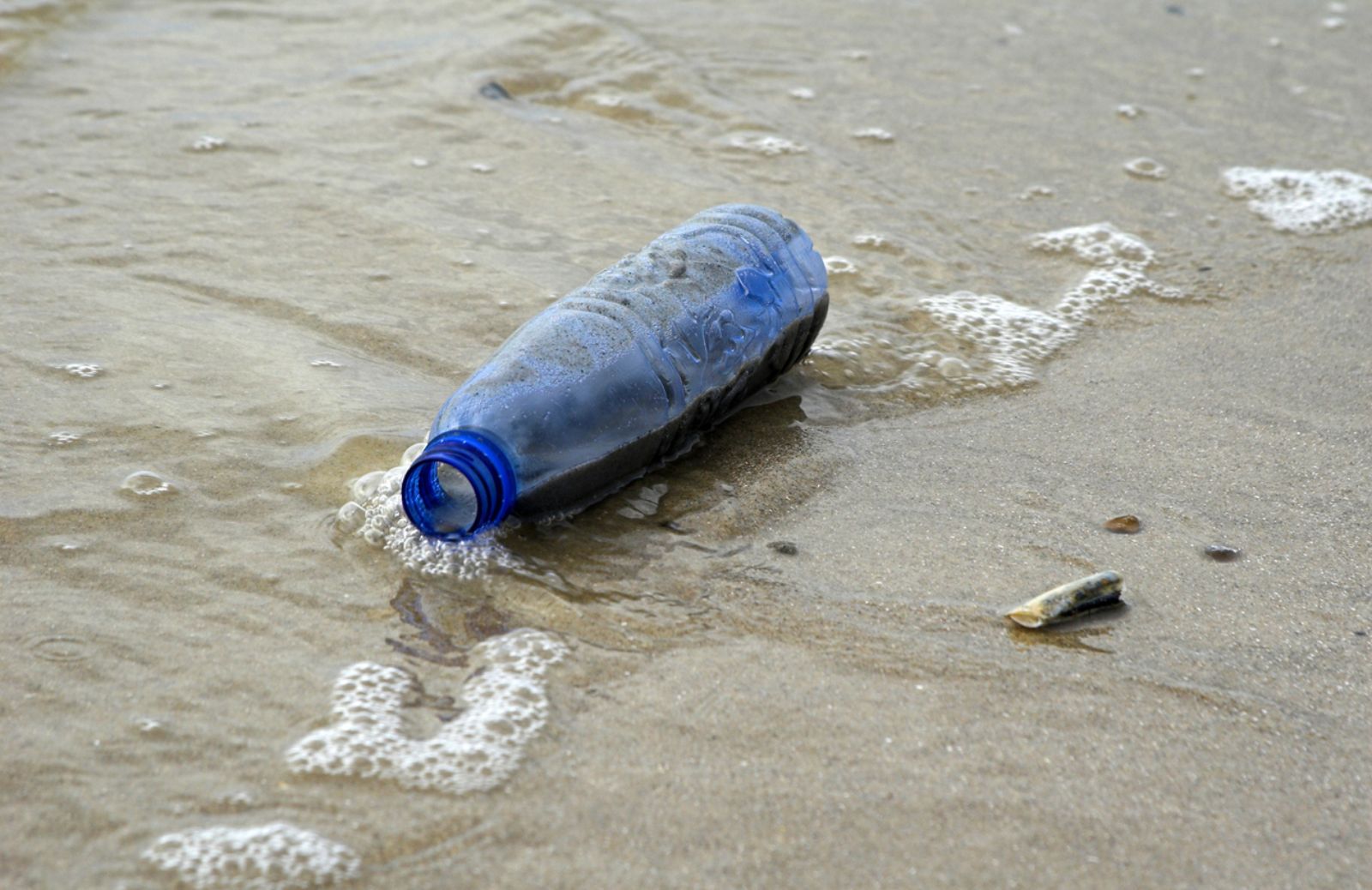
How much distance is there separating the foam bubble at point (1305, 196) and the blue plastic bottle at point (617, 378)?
198cm

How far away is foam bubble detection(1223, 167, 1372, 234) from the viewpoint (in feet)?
12.9

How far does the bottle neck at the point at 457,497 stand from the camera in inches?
80.1

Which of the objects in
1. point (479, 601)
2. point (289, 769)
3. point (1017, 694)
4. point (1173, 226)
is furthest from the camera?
point (1173, 226)

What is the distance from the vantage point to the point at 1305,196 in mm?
4066

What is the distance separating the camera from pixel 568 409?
2.19m

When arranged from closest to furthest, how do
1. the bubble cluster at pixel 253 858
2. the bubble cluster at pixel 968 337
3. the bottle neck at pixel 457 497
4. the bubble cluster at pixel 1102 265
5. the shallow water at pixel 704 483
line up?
1. the bubble cluster at pixel 253 858
2. the shallow water at pixel 704 483
3. the bottle neck at pixel 457 497
4. the bubble cluster at pixel 968 337
5. the bubble cluster at pixel 1102 265

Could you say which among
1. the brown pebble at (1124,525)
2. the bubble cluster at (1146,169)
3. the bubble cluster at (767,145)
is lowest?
the brown pebble at (1124,525)

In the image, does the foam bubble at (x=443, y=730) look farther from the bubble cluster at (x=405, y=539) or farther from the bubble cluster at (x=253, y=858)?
the bubble cluster at (x=405, y=539)

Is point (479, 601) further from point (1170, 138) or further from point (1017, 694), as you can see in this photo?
point (1170, 138)

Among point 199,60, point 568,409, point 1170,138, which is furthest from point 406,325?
point 1170,138

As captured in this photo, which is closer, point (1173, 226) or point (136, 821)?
point (136, 821)

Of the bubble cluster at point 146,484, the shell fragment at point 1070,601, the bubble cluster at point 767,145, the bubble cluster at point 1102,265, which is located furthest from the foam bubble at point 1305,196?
the bubble cluster at point 146,484

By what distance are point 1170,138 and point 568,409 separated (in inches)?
123

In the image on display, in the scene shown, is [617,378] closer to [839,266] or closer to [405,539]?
[405,539]
